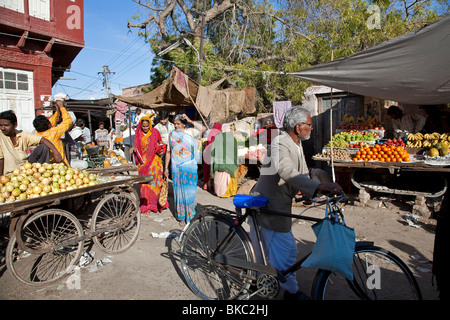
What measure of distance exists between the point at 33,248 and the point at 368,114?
9.36m

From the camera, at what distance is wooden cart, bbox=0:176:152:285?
3015 mm

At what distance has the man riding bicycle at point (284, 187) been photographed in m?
2.51

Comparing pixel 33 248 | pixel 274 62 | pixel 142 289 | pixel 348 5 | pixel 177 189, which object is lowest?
pixel 142 289

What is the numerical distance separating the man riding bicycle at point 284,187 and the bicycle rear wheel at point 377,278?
0.46 metres

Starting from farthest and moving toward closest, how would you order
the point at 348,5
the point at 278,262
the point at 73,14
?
the point at 73,14 < the point at 348,5 < the point at 278,262

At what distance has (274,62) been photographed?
14.5 m

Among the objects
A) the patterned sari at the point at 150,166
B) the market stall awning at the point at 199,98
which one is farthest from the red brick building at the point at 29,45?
the patterned sari at the point at 150,166

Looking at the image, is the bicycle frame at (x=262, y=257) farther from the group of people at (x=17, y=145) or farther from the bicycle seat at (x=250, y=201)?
the group of people at (x=17, y=145)

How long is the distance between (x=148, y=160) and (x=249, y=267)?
3.73 m

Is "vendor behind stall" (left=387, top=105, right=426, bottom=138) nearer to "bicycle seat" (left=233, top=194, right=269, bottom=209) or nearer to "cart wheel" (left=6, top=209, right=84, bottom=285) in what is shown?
"bicycle seat" (left=233, top=194, right=269, bottom=209)

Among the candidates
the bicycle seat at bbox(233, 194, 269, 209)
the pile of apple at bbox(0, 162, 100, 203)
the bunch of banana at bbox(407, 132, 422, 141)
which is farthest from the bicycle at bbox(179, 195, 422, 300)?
the bunch of banana at bbox(407, 132, 422, 141)

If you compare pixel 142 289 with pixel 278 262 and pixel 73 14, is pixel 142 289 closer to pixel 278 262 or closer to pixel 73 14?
pixel 278 262

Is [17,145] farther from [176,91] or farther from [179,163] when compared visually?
[176,91]

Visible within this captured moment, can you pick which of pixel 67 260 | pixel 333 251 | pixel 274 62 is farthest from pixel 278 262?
pixel 274 62
